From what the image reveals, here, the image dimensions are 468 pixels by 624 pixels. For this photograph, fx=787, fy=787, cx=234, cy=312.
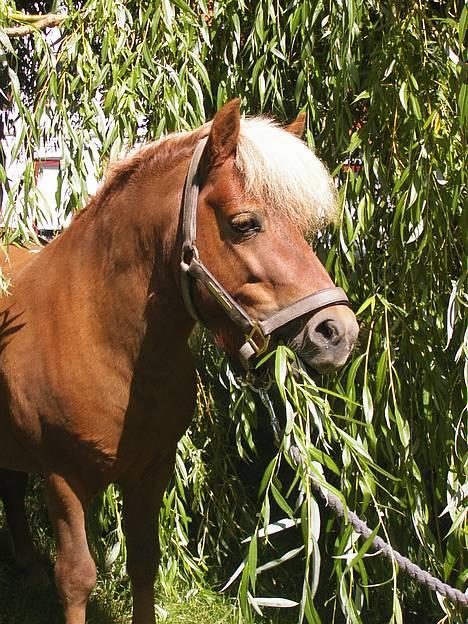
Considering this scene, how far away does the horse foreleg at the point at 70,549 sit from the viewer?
2473 millimetres

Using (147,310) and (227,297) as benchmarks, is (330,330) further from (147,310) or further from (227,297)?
(147,310)

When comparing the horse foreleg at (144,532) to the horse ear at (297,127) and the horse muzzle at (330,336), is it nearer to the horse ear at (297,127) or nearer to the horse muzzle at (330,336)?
the horse muzzle at (330,336)

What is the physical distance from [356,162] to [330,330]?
1.05 m

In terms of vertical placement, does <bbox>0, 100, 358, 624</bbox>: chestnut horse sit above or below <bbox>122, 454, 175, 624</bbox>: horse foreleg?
above

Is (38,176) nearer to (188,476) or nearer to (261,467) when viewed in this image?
(188,476)

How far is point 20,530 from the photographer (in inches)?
145

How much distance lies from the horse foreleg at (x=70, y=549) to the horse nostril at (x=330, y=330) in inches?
→ 39.6

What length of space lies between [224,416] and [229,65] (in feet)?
4.95

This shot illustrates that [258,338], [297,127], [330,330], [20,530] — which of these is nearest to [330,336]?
[330,330]

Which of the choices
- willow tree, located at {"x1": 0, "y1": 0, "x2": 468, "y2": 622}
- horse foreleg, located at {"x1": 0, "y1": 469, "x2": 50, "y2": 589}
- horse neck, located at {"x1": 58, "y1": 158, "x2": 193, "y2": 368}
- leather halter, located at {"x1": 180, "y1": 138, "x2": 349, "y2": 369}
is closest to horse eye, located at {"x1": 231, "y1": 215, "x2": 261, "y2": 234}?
leather halter, located at {"x1": 180, "y1": 138, "x2": 349, "y2": 369}

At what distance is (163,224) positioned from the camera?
7.66 ft

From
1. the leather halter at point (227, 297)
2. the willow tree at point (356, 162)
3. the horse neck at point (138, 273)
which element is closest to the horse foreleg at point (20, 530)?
the willow tree at point (356, 162)

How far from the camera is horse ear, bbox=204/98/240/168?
211 cm

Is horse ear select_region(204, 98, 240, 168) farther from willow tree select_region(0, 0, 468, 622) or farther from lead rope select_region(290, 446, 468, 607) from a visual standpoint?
lead rope select_region(290, 446, 468, 607)
